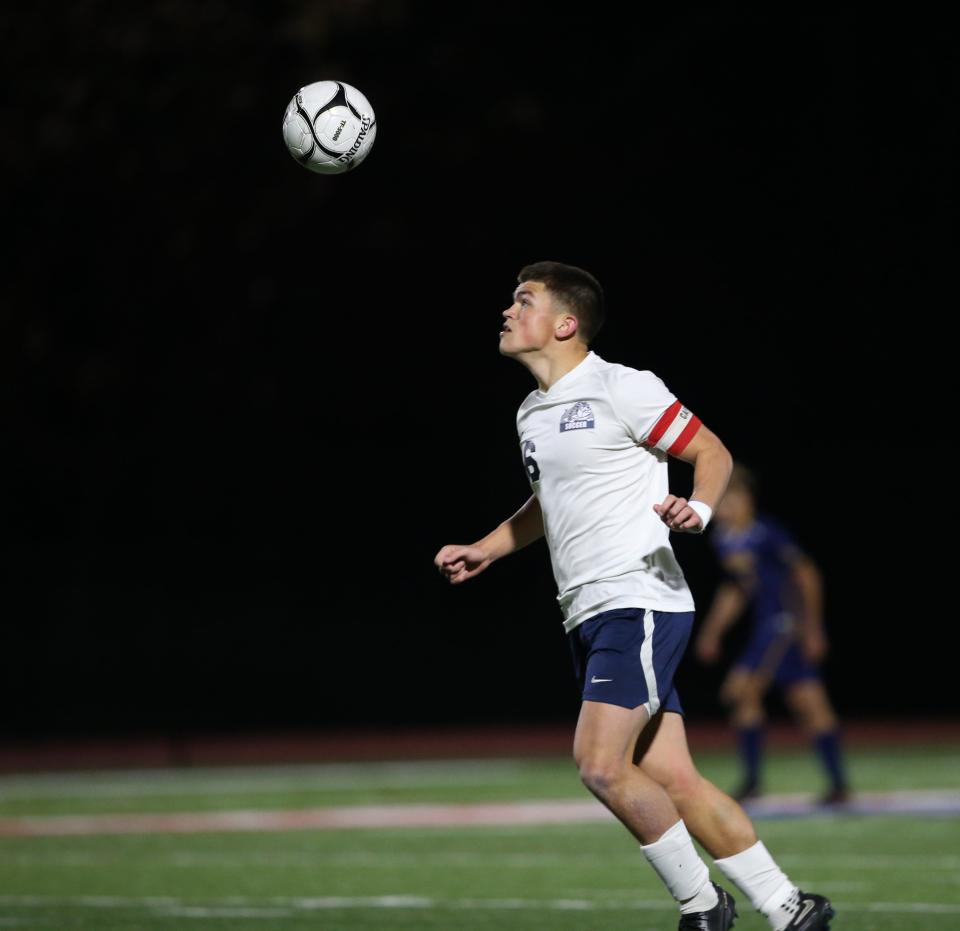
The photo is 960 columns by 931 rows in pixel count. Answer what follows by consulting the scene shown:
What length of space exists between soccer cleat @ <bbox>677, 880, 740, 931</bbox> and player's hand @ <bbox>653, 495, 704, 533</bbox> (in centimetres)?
133

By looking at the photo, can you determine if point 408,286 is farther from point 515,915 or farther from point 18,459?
point 515,915

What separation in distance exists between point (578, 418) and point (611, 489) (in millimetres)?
293

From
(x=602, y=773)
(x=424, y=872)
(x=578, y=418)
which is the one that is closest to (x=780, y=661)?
(x=424, y=872)

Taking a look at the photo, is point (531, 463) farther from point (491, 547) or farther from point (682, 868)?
point (682, 868)

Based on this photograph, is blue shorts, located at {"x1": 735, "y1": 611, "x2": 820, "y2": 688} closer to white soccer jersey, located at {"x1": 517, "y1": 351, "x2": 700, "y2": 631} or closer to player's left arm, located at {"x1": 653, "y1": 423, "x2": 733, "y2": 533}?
white soccer jersey, located at {"x1": 517, "y1": 351, "x2": 700, "y2": 631}

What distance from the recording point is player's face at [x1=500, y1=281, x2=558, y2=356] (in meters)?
7.61

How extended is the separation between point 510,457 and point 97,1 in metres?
7.36

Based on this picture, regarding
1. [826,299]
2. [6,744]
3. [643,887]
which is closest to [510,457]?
[826,299]

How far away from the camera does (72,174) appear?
2217 cm

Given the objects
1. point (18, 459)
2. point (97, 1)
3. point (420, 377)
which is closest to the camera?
point (97, 1)

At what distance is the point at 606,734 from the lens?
6988 millimetres

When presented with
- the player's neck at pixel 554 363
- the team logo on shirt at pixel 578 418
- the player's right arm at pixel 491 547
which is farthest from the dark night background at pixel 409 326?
the team logo on shirt at pixel 578 418

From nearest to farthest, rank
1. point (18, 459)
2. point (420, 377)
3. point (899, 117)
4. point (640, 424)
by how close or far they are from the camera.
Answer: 1. point (640, 424)
2. point (18, 459)
3. point (420, 377)
4. point (899, 117)

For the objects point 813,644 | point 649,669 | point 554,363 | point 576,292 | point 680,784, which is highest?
point 576,292
